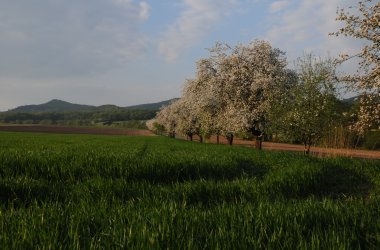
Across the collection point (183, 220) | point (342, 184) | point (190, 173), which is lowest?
point (342, 184)

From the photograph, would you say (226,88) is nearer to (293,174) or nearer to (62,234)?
(293,174)

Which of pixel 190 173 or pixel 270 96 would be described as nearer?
pixel 190 173

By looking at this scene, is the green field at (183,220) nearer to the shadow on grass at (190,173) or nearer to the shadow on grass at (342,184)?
the shadow on grass at (342,184)

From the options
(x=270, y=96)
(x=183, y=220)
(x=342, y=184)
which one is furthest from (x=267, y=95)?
(x=183, y=220)

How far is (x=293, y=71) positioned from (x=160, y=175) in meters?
32.6

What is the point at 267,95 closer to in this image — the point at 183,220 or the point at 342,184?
the point at 342,184

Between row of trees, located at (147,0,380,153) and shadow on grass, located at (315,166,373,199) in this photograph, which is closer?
shadow on grass, located at (315,166,373,199)

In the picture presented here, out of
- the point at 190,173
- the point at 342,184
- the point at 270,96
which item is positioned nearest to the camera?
the point at 342,184

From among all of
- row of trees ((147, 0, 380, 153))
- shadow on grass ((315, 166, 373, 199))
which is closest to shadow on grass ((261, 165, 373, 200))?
shadow on grass ((315, 166, 373, 199))

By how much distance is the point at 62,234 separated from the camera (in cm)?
461

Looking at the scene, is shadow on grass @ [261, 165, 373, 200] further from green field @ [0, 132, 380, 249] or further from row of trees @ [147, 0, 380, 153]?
row of trees @ [147, 0, 380, 153]

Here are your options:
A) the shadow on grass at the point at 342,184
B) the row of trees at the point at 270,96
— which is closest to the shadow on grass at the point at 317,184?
the shadow on grass at the point at 342,184

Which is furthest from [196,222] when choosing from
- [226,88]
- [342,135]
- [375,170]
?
[226,88]

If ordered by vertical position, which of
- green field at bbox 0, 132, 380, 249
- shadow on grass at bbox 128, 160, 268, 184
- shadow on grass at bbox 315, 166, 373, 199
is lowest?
shadow on grass at bbox 315, 166, 373, 199
